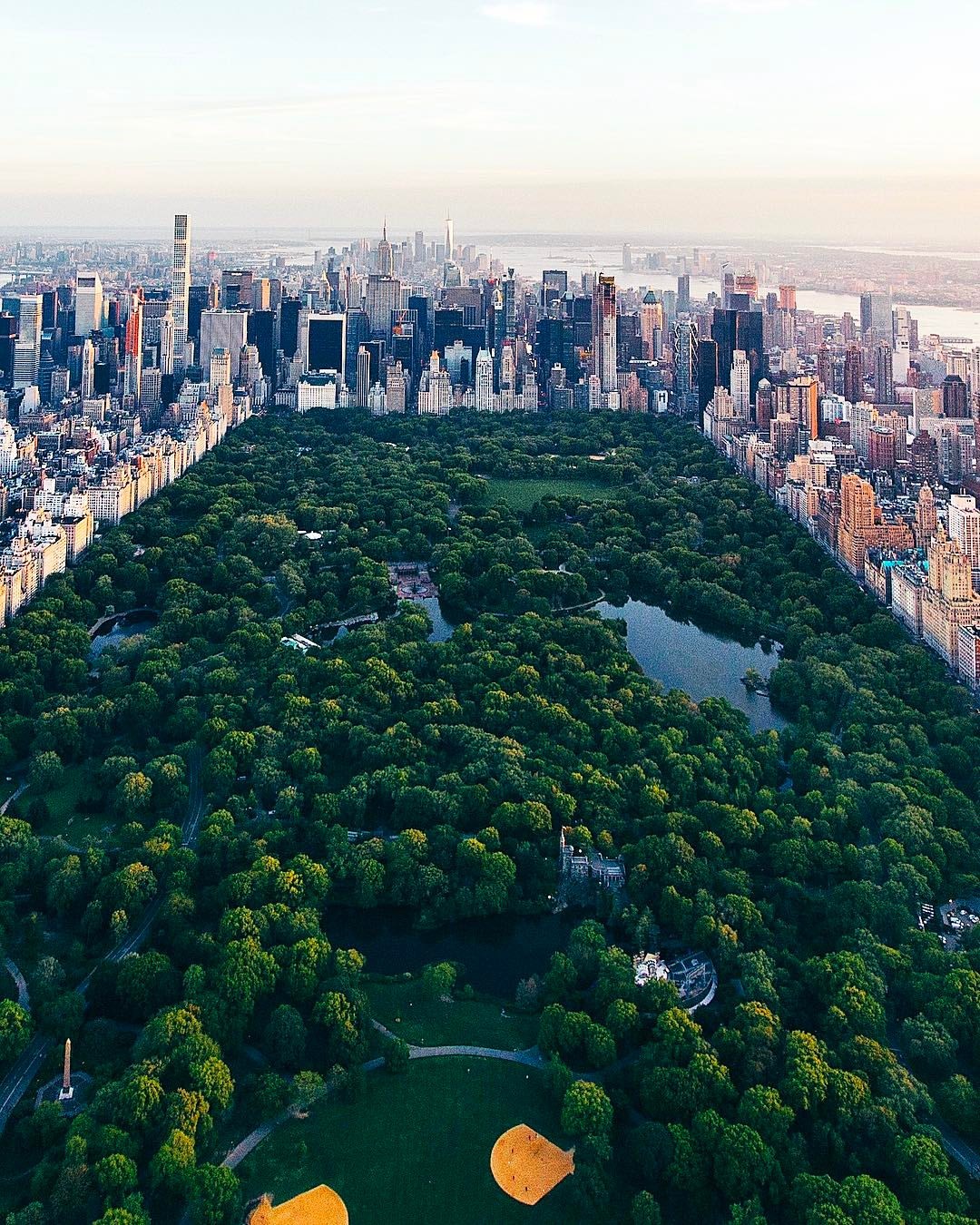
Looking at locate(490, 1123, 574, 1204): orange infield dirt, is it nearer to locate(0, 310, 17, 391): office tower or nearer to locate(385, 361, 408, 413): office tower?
locate(385, 361, 408, 413): office tower

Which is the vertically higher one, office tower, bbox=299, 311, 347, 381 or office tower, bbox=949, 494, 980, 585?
office tower, bbox=299, 311, 347, 381

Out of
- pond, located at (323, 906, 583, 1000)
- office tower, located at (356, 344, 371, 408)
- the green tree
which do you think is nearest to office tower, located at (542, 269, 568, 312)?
office tower, located at (356, 344, 371, 408)

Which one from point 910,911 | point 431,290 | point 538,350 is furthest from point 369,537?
point 431,290

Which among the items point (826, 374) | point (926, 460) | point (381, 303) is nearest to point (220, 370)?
point (381, 303)

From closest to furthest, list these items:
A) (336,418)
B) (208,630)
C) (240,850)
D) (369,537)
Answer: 1. (240,850)
2. (208,630)
3. (369,537)
4. (336,418)

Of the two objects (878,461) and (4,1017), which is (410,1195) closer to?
(4,1017)

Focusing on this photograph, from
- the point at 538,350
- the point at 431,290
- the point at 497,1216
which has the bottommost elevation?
the point at 497,1216

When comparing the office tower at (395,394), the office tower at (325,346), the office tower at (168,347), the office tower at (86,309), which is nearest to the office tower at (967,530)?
the office tower at (395,394)

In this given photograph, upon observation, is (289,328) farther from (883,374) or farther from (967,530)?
(967,530)
